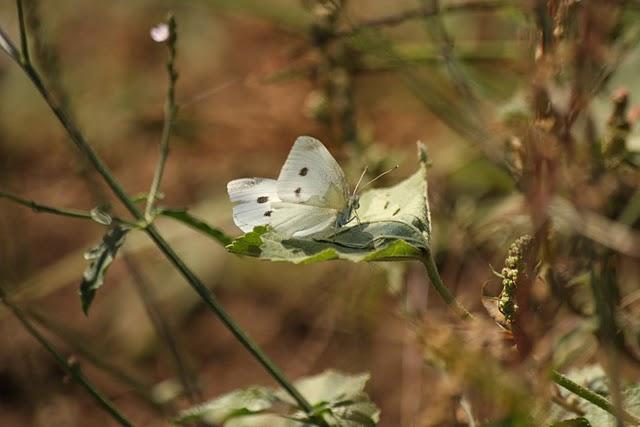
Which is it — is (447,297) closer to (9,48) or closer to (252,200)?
(252,200)

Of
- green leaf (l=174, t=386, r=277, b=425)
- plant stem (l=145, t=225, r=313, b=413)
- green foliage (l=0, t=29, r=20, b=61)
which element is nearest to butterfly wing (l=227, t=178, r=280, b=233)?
plant stem (l=145, t=225, r=313, b=413)

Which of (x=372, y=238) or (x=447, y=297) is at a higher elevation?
(x=372, y=238)

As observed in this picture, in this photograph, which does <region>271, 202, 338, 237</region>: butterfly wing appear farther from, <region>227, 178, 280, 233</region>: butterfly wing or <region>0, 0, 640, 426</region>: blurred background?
<region>0, 0, 640, 426</region>: blurred background

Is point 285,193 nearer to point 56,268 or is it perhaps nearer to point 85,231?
point 56,268

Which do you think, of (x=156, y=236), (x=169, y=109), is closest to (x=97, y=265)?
(x=156, y=236)

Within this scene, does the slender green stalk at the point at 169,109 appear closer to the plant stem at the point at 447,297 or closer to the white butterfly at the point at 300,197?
the white butterfly at the point at 300,197

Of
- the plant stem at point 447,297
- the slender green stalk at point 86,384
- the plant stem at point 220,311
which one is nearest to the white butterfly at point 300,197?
the plant stem at point 220,311

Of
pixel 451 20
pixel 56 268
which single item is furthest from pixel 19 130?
pixel 451 20
